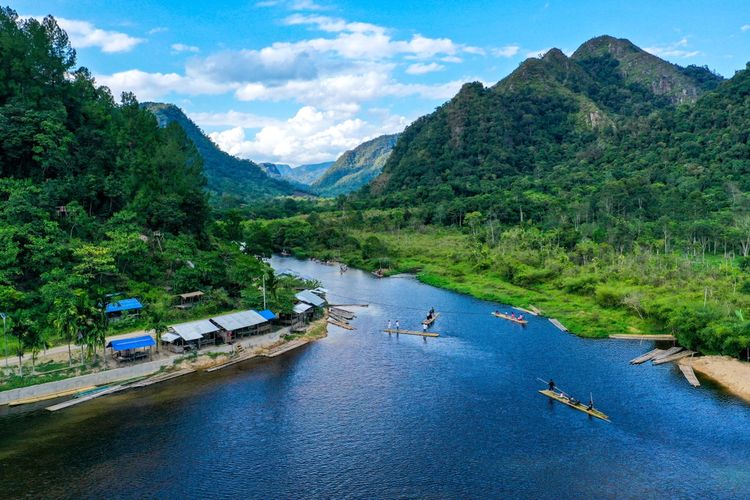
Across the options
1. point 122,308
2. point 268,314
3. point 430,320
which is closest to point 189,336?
point 122,308

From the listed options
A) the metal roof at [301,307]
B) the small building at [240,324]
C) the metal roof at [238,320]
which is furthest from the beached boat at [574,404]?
the metal roof at [301,307]

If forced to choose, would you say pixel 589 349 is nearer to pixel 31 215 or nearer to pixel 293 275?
pixel 293 275

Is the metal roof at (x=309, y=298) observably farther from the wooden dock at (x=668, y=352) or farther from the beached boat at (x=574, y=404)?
the wooden dock at (x=668, y=352)

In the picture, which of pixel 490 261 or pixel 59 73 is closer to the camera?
pixel 59 73

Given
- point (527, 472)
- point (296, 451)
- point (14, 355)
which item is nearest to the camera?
point (527, 472)

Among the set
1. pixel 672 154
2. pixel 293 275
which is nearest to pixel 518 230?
pixel 293 275

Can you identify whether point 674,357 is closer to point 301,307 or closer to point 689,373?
point 689,373
